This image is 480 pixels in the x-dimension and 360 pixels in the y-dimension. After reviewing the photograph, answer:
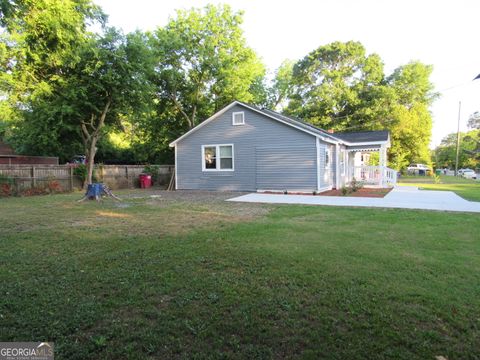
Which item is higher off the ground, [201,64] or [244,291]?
[201,64]

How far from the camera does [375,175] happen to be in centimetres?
1886

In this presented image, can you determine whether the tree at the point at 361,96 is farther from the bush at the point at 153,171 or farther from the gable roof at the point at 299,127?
the bush at the point at 153,171

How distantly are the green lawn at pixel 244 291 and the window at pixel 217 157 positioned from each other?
33.5 ft

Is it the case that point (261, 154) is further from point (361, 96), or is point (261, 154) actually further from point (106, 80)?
point (361, 96)

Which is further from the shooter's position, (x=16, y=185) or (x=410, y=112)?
(x=410, y=112)

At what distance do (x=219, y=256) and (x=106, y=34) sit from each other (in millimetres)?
13495

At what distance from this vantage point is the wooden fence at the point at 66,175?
1379 cm

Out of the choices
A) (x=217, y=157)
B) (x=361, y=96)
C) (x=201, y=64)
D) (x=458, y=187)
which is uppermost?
(x=201, y=64)

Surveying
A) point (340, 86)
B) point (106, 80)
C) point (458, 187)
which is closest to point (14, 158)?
point (106, 80)

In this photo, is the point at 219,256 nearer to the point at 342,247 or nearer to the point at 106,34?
the point at 342,247

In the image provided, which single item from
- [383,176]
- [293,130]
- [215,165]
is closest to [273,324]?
[293,130]

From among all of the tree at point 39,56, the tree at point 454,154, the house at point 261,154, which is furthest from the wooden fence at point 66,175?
the tree at point 454,154

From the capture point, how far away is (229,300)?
3184 millimetres

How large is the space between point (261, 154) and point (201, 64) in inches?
591
